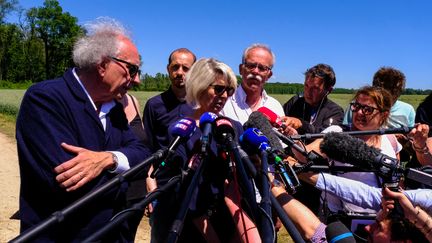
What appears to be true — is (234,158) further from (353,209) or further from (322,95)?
(322,95)

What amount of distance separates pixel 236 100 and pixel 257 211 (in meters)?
2.50

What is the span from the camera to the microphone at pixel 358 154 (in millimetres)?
2029

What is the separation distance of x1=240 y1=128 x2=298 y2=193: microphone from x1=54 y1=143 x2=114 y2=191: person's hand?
0.78 meters

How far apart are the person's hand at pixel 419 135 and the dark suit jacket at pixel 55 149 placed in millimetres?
2291

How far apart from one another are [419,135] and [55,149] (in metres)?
2.81

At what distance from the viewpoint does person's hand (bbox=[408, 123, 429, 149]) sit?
3273 millimetres

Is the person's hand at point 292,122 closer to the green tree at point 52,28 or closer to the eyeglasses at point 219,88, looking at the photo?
the eyeglasses at point 219,88

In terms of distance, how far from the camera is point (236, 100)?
4117mm

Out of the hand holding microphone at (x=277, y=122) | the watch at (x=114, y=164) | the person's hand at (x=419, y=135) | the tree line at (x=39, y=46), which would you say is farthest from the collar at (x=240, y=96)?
the tree line at (x=39, y=46)

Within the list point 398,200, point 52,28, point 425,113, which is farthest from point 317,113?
point 52,28

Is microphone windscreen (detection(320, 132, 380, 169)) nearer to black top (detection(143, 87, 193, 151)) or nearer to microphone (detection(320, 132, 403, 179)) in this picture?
microphone (detection(320, 132, 403, 179))

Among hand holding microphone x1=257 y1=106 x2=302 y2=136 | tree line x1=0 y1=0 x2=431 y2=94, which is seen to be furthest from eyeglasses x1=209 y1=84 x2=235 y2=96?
tree line x1=0 y1=0 x2=431 y2=94

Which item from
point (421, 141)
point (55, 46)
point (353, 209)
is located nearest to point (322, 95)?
point (421, 141)

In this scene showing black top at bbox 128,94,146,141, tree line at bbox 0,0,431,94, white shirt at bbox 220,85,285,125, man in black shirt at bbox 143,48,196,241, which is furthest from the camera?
tree line at bbox 0,0,431,94
